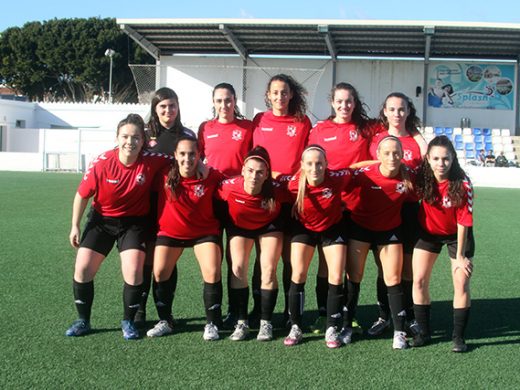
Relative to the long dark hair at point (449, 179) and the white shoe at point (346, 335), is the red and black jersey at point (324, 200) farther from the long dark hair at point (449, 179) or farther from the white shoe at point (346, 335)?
the white shoe at point (346, 335)

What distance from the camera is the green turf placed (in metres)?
3.29

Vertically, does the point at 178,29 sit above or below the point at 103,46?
below

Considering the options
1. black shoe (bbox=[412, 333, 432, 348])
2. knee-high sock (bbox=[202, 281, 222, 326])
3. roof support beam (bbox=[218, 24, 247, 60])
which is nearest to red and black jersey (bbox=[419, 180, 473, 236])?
black shoe (bbox=[412, 333, 432, 348])

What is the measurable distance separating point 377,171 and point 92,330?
2.19 m


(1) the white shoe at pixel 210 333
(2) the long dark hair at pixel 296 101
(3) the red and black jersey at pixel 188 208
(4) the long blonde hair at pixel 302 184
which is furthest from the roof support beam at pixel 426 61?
(1) the white shoe at pixel 210 333

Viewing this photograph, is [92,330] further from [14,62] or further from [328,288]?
[14,62]

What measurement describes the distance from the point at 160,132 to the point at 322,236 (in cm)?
141

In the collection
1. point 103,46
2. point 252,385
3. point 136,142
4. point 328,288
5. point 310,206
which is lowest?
point 252,385

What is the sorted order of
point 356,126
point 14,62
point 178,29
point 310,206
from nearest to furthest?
point 310,206
point 356,126
point 178,29
point 14,62

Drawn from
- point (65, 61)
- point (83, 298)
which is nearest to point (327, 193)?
point (83, 298)

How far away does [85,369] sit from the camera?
Result: 3.38 metres

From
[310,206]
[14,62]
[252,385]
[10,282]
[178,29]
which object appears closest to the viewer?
[252,385]

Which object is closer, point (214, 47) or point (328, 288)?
point (328, 288)

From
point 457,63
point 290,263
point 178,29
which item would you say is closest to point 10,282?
point 290,263
